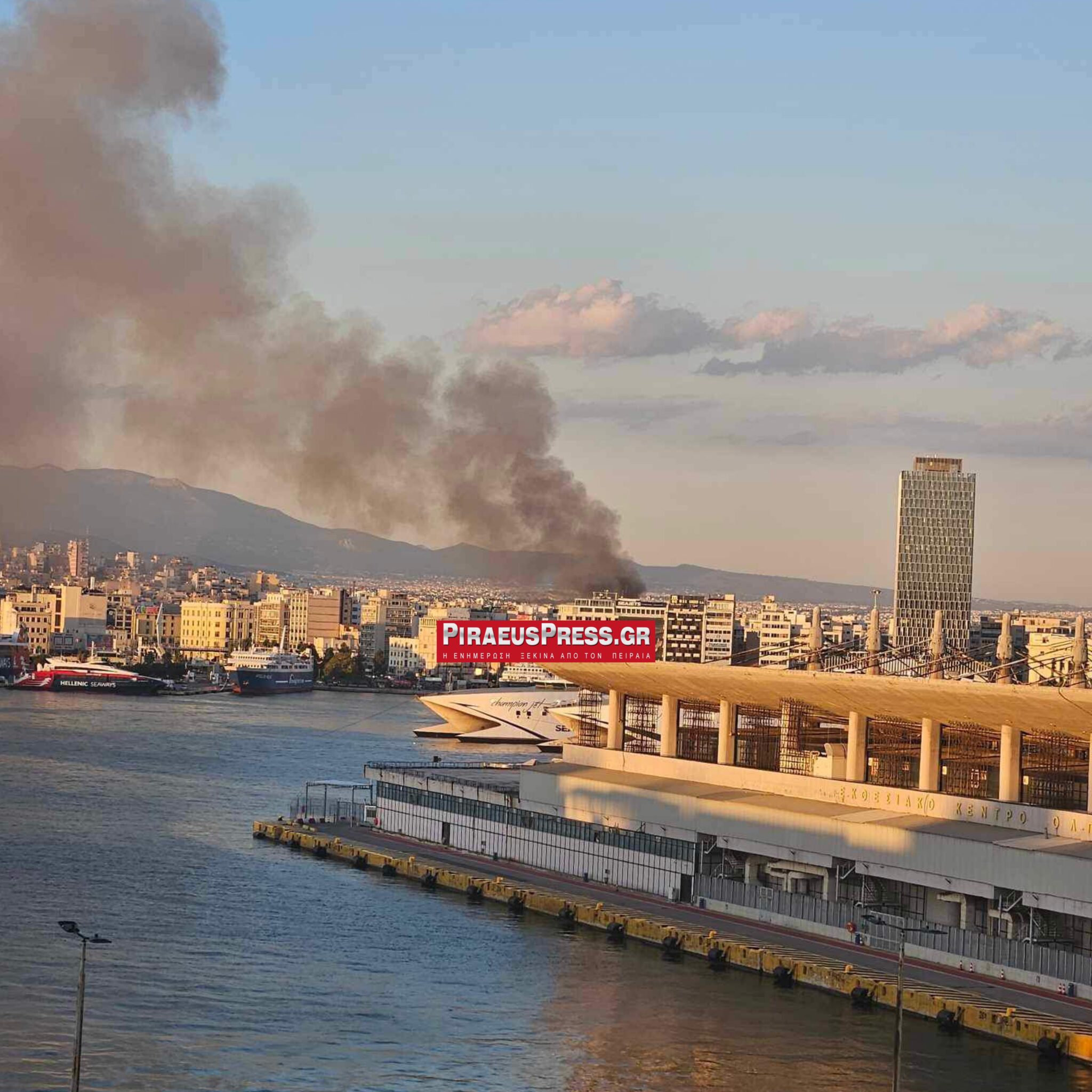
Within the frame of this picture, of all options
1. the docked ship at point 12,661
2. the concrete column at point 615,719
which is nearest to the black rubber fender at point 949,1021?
the concrete column at point 615,719

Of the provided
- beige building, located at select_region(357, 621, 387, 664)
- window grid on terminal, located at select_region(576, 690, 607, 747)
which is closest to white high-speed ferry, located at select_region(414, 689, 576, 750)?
window grid on terminal, located at select_region(576, 690, 607, 747)

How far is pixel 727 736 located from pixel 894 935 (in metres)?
9.44

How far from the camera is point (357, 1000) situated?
32312 mm

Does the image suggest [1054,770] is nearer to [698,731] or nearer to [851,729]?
[851,729]

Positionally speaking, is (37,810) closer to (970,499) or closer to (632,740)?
(632,740)

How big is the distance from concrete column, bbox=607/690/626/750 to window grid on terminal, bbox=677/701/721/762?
157 centimetres

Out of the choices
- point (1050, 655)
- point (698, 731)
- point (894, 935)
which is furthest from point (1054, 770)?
point (698, 731)

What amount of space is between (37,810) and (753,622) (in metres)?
140

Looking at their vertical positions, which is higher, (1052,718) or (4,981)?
(1052,718)

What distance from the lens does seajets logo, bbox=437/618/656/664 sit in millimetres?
46688

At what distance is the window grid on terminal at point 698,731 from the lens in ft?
151

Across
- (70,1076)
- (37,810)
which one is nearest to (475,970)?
(70,1076)

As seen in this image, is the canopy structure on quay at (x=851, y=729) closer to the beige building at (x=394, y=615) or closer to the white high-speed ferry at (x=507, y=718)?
the white high-speed ferry at (x=507, y=718)

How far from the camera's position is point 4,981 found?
3234 centimetres
